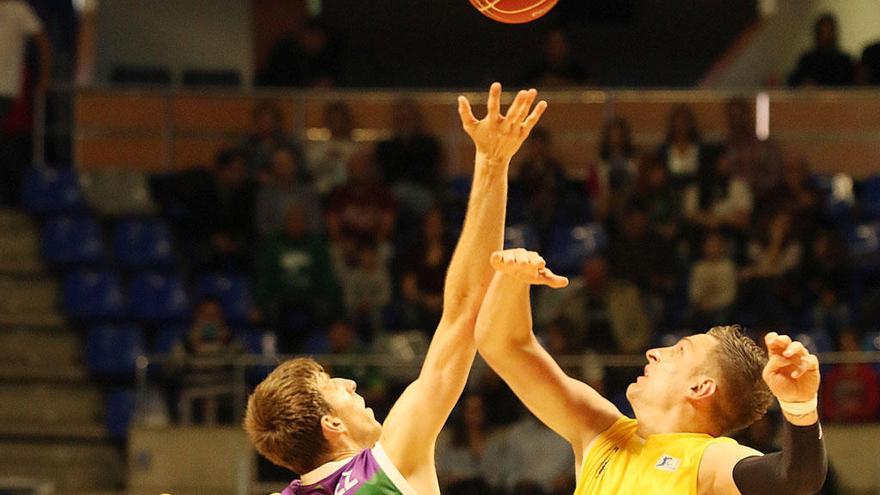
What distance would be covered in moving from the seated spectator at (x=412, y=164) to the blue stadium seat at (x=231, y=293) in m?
1.38

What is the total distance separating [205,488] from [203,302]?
1.30 meters

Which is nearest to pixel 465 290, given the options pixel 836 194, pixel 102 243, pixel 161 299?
pixel 161 299

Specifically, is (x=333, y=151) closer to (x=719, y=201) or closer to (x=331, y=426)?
(x=719, y=201)

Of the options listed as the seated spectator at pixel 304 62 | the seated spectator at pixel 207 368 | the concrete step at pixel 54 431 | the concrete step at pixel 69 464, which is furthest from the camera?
the seated spectator at pixel 304 62

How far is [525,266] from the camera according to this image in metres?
3.16

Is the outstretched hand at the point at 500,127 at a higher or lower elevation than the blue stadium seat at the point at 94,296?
higher

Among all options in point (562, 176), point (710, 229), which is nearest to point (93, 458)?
point (562, 176)

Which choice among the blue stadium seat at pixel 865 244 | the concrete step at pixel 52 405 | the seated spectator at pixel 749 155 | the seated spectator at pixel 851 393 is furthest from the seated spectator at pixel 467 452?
the blue stadium seat at pixel 865 244

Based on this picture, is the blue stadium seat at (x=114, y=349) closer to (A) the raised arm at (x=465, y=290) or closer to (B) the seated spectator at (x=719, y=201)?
(B) the seated spectator at (x=719, y=201)

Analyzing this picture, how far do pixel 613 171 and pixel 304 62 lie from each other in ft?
9.80

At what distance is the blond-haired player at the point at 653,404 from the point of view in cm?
321

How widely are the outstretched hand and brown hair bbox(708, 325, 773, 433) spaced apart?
2.40ft

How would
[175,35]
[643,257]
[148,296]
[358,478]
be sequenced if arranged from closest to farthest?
[358,478] < [643,257] < [148,296] < [175,35]

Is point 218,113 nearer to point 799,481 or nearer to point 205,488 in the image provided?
point 205,488
